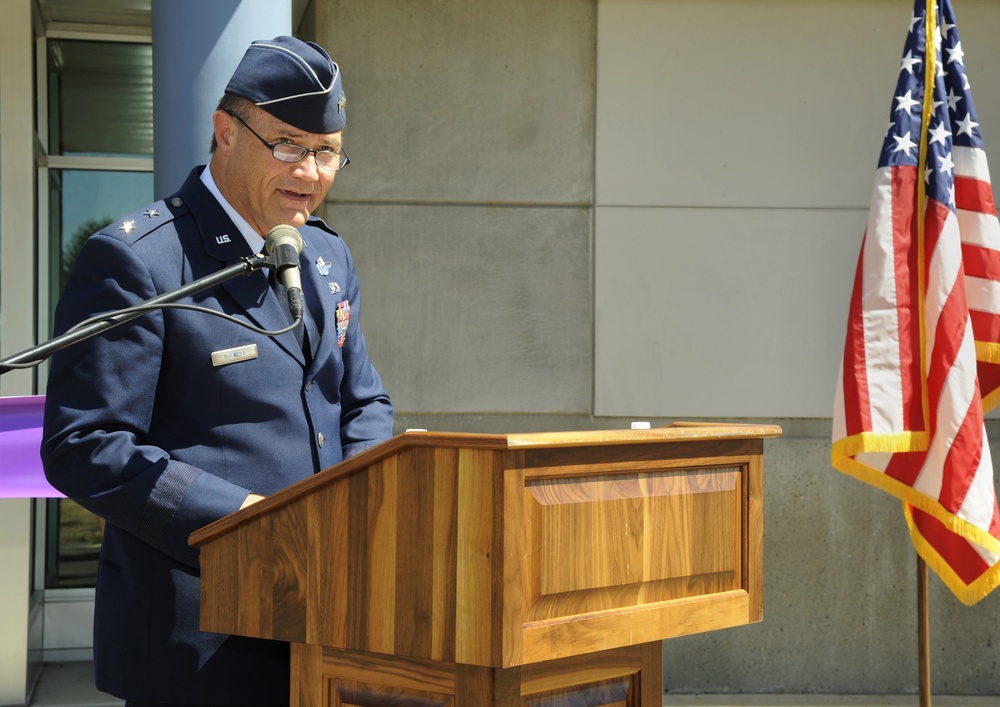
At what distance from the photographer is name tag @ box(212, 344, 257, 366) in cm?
204

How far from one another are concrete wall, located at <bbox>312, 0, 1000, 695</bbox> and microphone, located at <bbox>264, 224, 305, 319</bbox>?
3392 millimetres

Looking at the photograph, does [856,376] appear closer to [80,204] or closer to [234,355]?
[234,355]

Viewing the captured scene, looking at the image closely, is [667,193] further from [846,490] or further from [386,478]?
[386,478]

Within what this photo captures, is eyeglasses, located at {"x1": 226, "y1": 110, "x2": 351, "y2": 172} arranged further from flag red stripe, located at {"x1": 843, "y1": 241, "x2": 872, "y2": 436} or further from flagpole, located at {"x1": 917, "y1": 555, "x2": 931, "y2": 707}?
flagpole, located at {"x1": 917, "y1": 555, "x2": 931, "y2": 707}

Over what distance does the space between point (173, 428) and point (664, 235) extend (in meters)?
3.43

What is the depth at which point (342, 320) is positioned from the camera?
2332 millimetres

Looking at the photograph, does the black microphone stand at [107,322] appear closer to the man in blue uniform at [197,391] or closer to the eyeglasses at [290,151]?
the man in blue uniform at [197,391]

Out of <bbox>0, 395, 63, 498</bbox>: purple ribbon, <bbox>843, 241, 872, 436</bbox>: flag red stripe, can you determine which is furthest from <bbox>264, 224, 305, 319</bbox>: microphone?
<bbox>843, 241, 872, 436</bbox>: flag red stripe

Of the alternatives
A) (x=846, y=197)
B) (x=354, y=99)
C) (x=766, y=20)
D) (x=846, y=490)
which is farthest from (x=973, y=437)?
(x=354, y=99)

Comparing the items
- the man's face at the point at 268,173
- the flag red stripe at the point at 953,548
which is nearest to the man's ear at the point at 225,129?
the man's face at the point at 268,173

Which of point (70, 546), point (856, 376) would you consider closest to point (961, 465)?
point (856, 376)

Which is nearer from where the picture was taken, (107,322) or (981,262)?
(107,322)

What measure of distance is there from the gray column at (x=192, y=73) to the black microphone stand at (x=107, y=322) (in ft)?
6.21

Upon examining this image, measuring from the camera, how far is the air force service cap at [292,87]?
6.81ft
